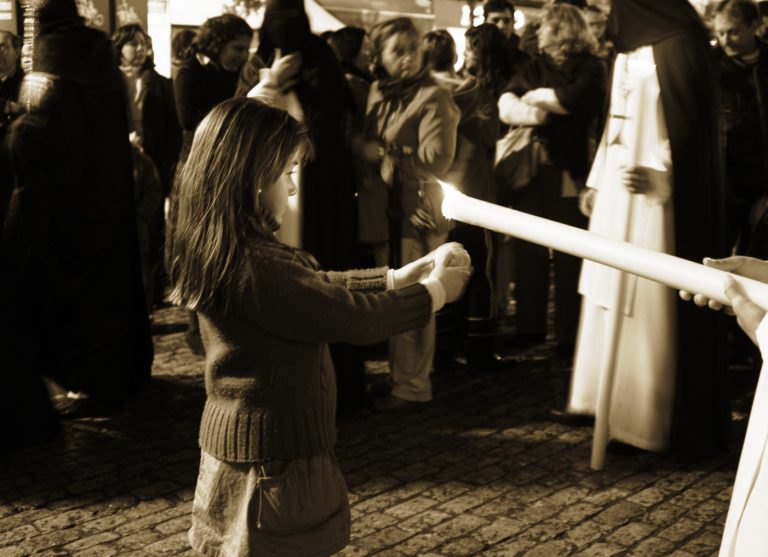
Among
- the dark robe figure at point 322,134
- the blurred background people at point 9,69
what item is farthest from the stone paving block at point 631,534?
the blurred background people at point 9,69

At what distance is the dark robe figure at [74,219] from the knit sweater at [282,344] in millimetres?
3068

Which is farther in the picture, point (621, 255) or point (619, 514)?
point (619, 514)

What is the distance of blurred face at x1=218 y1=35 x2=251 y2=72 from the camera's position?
282 inches

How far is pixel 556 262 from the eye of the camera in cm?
744

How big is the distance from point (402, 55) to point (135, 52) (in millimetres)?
3834

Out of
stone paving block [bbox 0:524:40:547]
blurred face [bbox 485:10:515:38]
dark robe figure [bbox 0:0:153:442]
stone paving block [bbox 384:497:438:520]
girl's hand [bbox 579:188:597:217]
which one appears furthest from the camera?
blurred face [bbox 485:10:515:38]

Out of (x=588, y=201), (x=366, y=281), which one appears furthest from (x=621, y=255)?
(x=588, y=201)

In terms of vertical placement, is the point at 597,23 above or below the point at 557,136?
above

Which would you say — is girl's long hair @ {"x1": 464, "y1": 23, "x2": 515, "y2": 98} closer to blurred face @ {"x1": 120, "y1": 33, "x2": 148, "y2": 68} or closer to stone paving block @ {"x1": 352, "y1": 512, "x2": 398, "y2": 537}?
blurred face @ {"x1": 120, "y1": 33, "x2": 148, "y2": 68}

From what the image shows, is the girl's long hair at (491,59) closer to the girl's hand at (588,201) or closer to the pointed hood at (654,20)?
Answer: the girl's hand at (588,201)

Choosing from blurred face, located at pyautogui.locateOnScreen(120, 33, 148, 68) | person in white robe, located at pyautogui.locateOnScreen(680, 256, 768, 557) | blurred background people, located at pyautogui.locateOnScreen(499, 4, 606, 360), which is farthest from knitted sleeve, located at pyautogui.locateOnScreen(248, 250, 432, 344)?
blurred face, located at pyautogui.locateOnScreen(120, 33, 148, 68)

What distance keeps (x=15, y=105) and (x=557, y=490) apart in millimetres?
3561

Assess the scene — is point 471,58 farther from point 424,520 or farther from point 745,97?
point 424,520

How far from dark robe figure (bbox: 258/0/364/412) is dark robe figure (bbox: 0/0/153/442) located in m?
1.03
